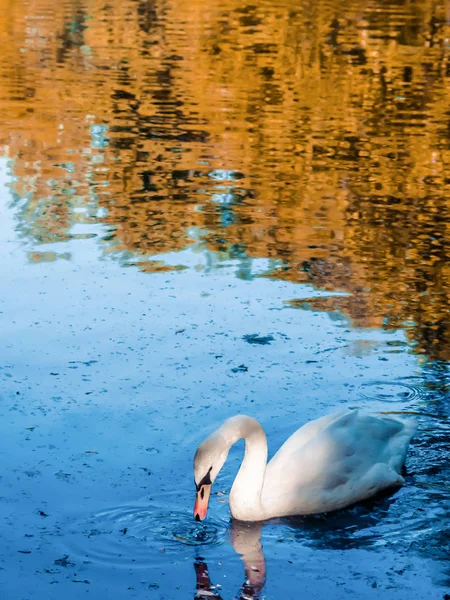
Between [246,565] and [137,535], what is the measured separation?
0.59 meters

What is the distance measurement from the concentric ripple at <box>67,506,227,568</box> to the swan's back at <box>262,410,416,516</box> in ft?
1.28

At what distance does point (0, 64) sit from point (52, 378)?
1704 cm

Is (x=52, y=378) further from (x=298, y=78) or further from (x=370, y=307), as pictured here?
(x=298, y=78)

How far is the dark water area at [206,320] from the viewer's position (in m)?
5.19

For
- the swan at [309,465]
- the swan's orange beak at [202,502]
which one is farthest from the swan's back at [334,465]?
the swan's orange beak at [202,502]

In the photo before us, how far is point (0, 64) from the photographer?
900 inches

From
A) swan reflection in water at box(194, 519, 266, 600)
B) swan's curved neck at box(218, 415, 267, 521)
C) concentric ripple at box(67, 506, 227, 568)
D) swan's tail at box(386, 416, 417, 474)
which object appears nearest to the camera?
swan reflection in water at box(194, 519, 266, 600)

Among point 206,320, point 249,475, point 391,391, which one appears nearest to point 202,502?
point 249,475

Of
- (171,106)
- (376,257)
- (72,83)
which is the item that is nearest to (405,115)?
(171,106)

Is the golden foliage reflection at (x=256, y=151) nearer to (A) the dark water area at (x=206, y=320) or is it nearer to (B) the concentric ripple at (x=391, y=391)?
(A) the dark water area at (x=206, y=320)

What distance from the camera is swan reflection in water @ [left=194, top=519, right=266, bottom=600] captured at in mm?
4863

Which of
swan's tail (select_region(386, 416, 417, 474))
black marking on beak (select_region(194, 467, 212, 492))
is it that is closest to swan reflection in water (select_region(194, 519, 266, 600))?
black marking on beak (select_region(194, 467, 212, 492))

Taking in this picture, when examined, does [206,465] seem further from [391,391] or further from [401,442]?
[391,391]

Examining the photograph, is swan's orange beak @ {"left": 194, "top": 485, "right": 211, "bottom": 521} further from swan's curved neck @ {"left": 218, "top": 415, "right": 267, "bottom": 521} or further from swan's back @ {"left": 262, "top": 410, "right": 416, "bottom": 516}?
swan's back @ {"left": 262, "top": 410, "right": 416, "bottom": 516}
